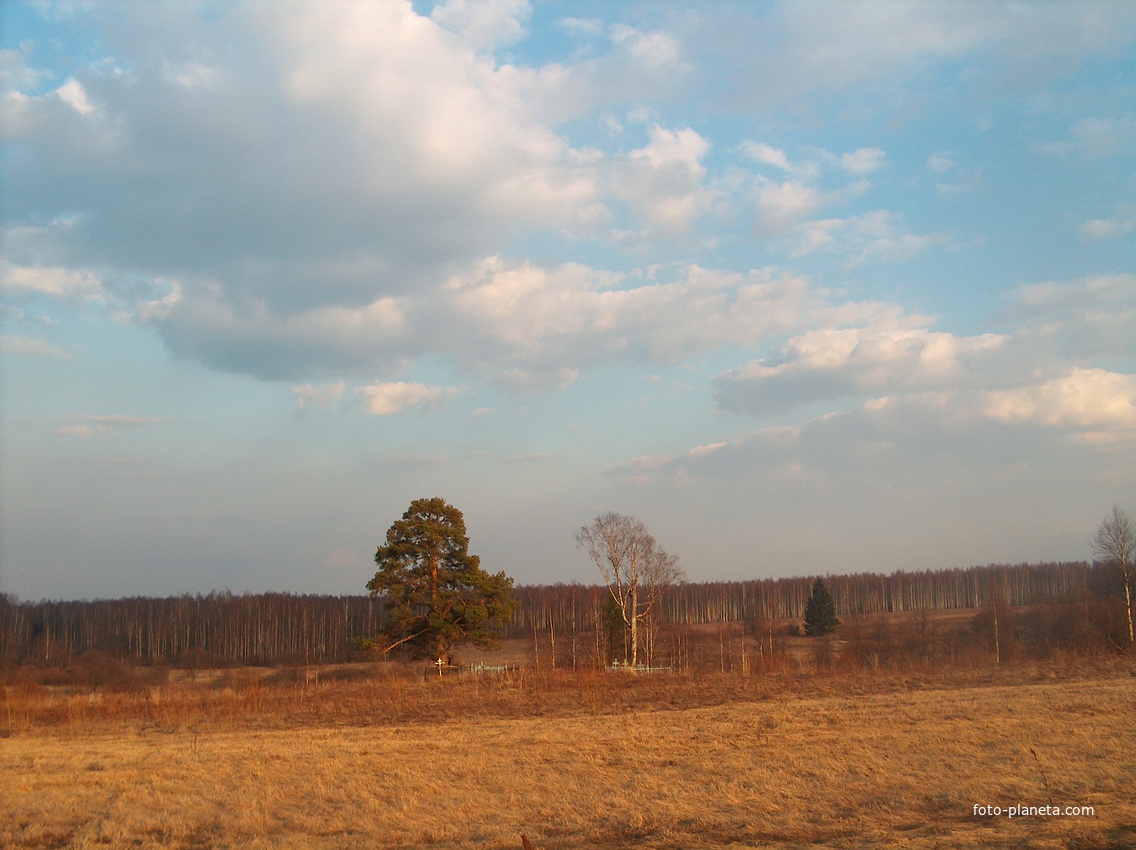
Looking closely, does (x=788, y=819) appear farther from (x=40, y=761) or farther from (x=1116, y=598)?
(x=1116, y=598)

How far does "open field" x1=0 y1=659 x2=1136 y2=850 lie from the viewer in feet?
32.1

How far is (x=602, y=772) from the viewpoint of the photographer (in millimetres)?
13492

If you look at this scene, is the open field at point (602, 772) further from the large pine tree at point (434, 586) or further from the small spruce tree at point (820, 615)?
the small spruce tree at point (820, 615)

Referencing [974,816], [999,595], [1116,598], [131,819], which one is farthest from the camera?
[999,595]

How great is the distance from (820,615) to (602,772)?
61.3 metres

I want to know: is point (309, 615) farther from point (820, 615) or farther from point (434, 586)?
point (434, 586)

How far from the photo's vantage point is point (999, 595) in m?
56.0

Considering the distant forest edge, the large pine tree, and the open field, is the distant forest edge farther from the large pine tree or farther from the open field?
the open field

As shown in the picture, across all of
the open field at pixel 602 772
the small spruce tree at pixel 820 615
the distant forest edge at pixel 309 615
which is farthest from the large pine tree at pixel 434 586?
the small spruce tree at pixel 820 615

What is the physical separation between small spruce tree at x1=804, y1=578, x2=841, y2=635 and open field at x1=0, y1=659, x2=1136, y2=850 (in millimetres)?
45976

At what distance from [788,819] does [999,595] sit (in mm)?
54473

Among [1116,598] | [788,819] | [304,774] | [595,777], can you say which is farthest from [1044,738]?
[1116,598]

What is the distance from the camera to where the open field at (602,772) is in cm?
979

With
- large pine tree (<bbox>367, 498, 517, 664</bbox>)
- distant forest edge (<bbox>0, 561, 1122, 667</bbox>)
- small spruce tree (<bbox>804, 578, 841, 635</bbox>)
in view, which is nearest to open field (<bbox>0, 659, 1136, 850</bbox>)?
large pine tree (<bbox>367, 498, 517, 664</bbox>)
